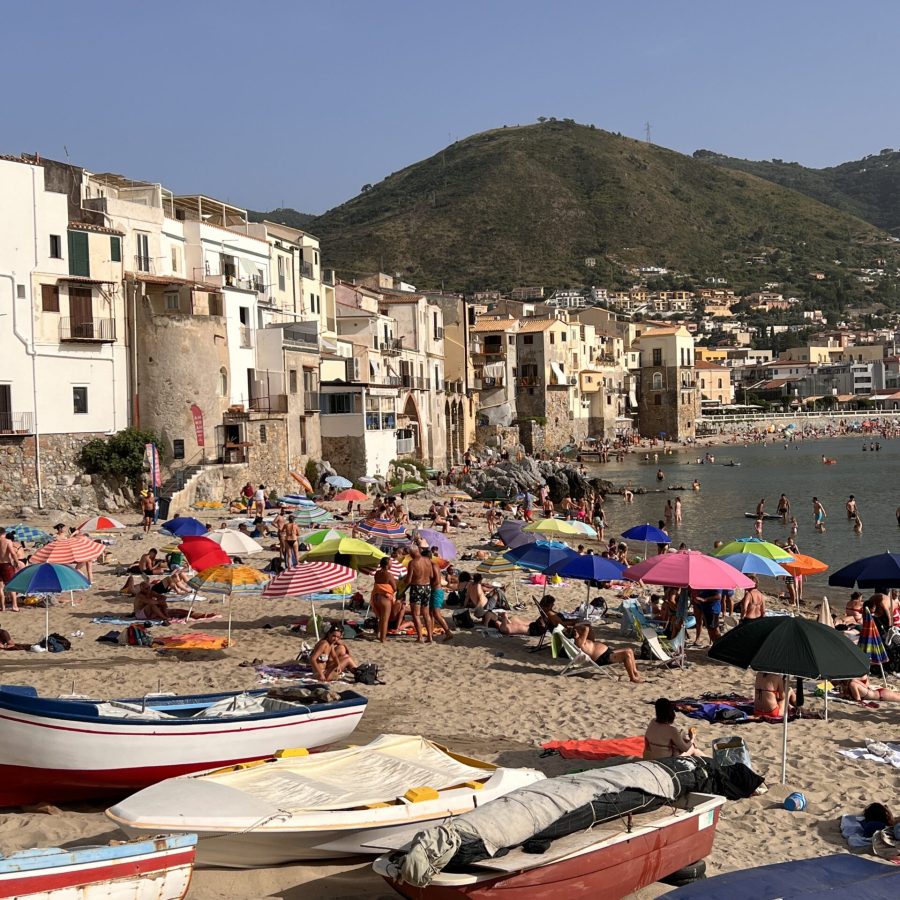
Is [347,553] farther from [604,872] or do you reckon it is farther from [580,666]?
[604,872]

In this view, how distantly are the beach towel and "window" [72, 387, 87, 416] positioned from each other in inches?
1118

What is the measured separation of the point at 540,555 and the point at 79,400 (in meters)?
21.1

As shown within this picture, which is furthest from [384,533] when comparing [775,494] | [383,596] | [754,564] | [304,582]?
[775,494]

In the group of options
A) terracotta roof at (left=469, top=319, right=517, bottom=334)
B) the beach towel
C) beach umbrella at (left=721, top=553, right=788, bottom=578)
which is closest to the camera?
the beach towel

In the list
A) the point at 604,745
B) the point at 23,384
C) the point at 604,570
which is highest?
the point at 23,384

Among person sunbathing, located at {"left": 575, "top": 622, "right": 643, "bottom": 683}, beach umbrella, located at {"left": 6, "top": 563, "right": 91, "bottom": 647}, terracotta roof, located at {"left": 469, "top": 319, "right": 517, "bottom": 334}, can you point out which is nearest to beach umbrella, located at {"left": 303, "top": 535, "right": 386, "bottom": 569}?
beach umbrella, located at {"left": 6, "top": 563, "right": 91, "bottom": 647}

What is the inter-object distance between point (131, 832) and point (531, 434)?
73521 millimetres

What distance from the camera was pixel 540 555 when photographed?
18.5 metres

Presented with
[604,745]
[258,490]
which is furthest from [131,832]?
[258,490]

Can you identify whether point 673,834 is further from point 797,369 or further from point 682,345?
point 797,369

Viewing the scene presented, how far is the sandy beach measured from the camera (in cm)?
866

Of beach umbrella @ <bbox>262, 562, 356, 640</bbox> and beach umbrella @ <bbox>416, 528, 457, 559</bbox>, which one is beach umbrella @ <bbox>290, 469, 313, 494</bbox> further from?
beach umbrella @ <bbox>262, 562, 356, 640</bbox>

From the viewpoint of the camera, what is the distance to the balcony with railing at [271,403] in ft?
129

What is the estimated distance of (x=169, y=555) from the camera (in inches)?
922
